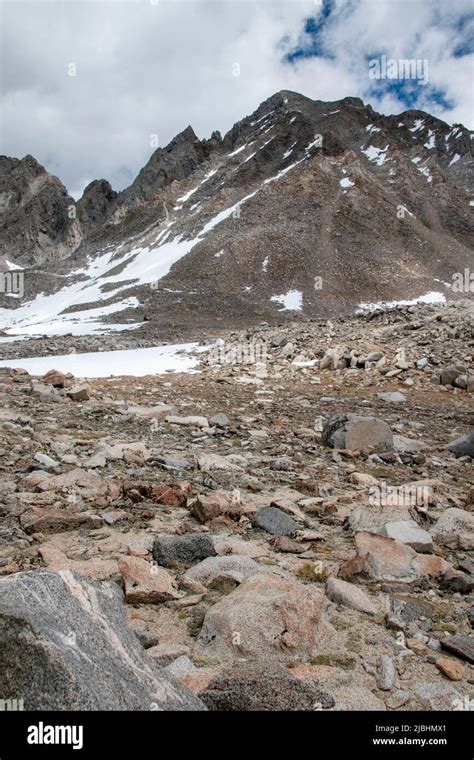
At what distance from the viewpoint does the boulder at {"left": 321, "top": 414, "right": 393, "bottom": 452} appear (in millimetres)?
8773

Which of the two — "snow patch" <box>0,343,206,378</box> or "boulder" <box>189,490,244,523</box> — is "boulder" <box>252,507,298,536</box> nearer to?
"boulder" <box>189,490,244,523</box>

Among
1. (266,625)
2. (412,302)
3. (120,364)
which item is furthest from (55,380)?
(412,302)

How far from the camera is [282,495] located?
21.1ft

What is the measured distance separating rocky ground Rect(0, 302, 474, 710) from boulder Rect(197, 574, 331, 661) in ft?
0.04

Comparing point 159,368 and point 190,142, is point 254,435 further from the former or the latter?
point 190,142

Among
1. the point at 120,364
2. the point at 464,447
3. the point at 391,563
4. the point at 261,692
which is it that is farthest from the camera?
the point at 120,364

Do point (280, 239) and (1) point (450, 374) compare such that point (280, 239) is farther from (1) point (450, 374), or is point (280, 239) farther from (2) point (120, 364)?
(1) point (450, 374)

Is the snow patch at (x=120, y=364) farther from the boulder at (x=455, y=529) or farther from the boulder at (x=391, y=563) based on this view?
the boulder at (x=391, y=563)

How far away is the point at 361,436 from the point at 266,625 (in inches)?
233

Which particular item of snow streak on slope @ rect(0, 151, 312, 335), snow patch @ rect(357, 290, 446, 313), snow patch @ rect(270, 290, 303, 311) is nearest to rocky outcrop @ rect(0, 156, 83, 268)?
snow streak on slope @ rect(0, 151, 312, 335)

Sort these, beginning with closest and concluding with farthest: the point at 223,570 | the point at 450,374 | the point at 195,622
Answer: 1. the point at 195,622
2. the point at 223,570
3. the point at 450,374

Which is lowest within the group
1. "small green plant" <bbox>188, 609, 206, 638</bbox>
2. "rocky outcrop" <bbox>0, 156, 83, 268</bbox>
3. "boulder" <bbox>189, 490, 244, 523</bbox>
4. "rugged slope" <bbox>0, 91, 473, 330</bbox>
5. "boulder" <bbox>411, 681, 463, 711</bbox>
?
"boulder" <bbox>411, 681, 463, 711</bbox>

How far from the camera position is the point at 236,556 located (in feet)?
14.9

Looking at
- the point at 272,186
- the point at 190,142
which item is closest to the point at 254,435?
the point at 272,186
